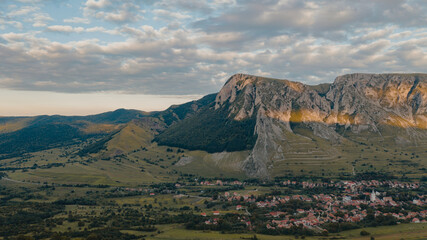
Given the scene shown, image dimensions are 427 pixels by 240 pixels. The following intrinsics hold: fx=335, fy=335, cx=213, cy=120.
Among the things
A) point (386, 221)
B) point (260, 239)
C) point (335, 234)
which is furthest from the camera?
point (386, 221)

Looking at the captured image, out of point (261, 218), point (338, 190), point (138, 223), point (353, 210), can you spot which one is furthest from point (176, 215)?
point (338, 190)

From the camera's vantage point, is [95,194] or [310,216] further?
[95,194]

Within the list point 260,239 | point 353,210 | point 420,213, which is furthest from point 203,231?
point 420,213

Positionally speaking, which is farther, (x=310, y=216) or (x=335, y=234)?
(x=310, y=216)

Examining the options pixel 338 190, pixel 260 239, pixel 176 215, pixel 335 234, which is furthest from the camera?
pixel 338 190

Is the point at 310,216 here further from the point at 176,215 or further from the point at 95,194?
the point at 95,194

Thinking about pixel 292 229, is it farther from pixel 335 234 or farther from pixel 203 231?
pixel 203 231

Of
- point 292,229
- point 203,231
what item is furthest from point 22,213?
point 292,229

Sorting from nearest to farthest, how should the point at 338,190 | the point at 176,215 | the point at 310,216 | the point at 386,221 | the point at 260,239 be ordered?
the point at 260,239, the point at 386,221, the point at 310,216, the point at 176,215, the point at 338,190

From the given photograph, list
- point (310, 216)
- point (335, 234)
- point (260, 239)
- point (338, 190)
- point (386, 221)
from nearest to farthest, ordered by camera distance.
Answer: point (260, 239) → point (335, 234) → point (386, 221) → point (310, 216) → point (338, 190)
